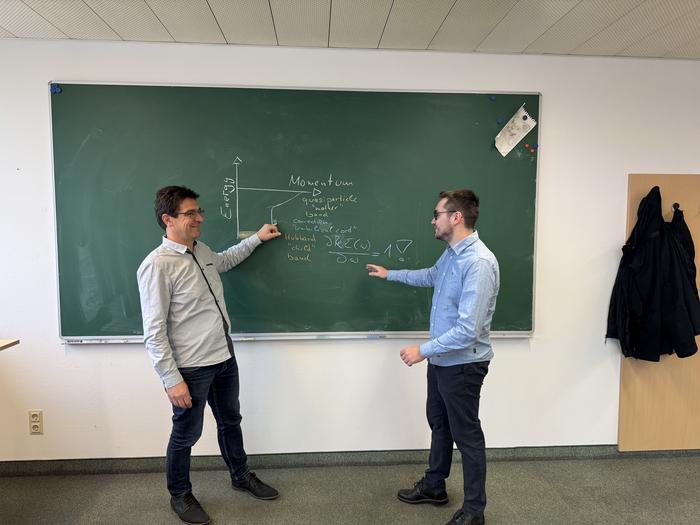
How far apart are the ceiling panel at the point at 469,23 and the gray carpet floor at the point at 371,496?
258cm

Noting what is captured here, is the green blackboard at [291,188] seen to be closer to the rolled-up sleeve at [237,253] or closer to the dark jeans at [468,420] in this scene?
the rolled-up sleeve at [237,253]

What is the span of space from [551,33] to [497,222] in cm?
107

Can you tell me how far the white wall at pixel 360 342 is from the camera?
2373mm

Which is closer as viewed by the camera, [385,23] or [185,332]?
[185,332]

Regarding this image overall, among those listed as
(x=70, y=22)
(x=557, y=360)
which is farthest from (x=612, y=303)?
(x=70, y=22)

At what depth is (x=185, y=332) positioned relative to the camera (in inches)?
80.1

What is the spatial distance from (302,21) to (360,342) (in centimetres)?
184

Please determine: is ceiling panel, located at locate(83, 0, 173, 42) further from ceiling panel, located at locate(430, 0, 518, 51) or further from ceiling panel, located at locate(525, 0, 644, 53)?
ceiling panel, located at locate(525, 0, 644, 53)

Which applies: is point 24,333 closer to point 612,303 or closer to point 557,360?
point 557,360

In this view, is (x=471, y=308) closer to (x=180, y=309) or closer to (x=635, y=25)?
(x=180, y=309)

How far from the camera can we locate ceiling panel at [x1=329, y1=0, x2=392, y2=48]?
202 cm

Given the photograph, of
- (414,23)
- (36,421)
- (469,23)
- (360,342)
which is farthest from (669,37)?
(36,421)

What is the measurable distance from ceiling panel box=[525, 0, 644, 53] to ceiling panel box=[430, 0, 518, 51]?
0.34 m

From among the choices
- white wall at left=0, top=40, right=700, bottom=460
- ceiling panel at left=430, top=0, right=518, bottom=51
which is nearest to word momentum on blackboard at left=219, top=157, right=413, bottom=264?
white wall at left=0, top=40, right=700, bottom=460
